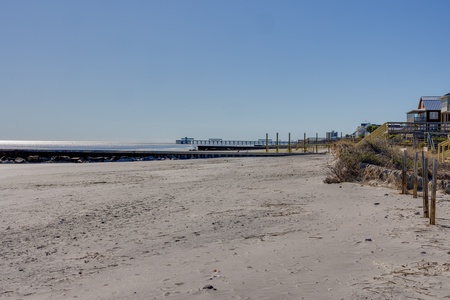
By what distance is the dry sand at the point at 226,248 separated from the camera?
4484mm

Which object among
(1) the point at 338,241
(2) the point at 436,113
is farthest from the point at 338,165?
(2) the point at 436,113

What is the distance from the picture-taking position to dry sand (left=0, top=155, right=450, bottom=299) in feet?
14.7

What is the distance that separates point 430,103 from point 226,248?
63253mm

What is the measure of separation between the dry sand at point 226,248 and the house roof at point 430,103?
55596 mm

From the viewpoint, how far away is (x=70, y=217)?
8711mm

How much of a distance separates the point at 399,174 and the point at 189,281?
938cm

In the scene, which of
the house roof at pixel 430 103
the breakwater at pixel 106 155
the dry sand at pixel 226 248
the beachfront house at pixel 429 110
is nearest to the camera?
the dry sand at pixel 226 248

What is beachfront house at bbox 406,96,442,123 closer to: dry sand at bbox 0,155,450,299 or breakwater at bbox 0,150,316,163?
breakwater at bbox 0,150,316,163

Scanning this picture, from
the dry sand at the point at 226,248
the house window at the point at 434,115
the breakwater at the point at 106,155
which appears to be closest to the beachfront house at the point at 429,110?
the house window at the point at 434,115

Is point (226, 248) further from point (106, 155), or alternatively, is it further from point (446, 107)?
point (446, 107)

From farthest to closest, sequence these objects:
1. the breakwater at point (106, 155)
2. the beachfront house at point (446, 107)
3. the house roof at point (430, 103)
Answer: the house roof at point (430, 103), the beachfront house at point (446, 107), the breakwater at point (106, 155)

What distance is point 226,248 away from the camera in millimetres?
6133

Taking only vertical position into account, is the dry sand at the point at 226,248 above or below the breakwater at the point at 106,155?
below

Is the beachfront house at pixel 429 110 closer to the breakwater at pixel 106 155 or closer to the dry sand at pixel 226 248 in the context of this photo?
the breakwater at pixel 106 155
